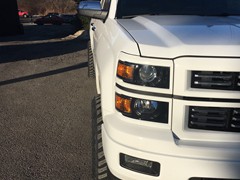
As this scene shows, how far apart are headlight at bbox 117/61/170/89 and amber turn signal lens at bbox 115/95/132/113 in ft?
0.43

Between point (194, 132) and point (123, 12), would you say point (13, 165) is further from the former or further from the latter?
point (194, 132)

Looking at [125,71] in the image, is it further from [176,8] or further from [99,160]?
[176,8]

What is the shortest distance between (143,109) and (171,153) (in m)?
0.33

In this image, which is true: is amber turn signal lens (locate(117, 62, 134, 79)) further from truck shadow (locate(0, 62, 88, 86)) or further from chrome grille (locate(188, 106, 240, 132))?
truck shadow (locate(0, 62, 88, 86))

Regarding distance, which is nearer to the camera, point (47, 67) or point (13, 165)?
point (13, 165)

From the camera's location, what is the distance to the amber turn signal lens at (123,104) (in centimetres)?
210

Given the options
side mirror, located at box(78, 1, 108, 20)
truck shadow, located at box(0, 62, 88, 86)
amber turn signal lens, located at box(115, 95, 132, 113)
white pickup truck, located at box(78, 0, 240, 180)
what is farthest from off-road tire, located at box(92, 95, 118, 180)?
truck shadow, located at box(0, 62, 88, 86)

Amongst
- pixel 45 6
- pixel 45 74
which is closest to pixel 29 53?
pixel 45 74

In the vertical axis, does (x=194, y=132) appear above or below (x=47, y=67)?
above

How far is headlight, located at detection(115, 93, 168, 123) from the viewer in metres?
2.03

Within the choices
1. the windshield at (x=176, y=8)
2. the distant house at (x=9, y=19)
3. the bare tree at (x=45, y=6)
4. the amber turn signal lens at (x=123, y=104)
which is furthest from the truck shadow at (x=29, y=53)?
the bare tree at (x=45, y=6)

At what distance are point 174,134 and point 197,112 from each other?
194 millimetres

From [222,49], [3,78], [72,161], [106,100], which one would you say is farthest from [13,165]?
[3,78]

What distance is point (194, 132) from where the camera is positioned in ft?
6.55
